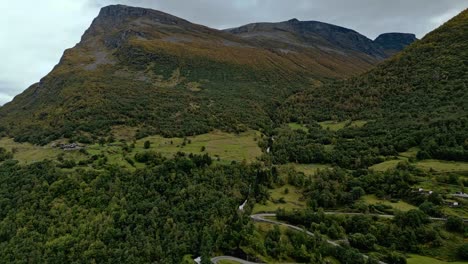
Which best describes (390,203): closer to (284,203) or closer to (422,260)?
(422,260)

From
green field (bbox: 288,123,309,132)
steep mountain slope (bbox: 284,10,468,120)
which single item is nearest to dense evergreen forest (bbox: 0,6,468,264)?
steep mountain slope (bbox: 284,10,468,120)

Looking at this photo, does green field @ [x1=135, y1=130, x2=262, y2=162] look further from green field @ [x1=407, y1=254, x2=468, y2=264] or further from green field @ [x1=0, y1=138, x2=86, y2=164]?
green field @ [x1=407, y1=254, x2=468, y2=264]

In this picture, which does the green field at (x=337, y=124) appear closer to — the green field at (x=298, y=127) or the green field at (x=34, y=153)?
the green field at (x=298, y=127)

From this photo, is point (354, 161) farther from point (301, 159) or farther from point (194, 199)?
point (194, 199)

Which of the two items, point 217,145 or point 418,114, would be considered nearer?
point 418,114

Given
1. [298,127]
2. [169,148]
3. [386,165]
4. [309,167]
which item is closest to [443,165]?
[386,165]

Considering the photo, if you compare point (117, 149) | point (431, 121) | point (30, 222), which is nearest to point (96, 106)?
point (117, 149)

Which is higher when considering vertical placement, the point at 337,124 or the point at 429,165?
the point at 337,124

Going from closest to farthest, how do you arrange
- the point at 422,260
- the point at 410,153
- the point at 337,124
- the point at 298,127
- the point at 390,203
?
the point at 422,260
the point at 390,203
the point at 410,153
the point at 337,124
the point at 298,127
